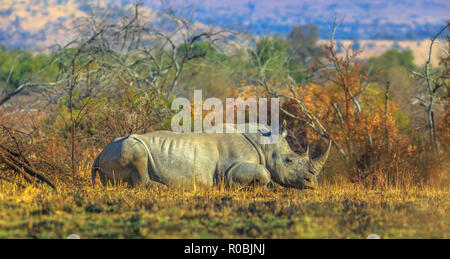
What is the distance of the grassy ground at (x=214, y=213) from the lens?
6590 millimetres

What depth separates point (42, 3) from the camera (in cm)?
17550

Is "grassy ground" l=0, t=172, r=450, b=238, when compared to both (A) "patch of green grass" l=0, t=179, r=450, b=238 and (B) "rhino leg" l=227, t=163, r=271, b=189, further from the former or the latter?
(B) "rhino leg" l=227, t=163, r=271, b=189

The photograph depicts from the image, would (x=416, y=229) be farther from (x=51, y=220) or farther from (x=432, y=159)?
(x=432, y=159)

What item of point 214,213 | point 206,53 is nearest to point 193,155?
point 214,213

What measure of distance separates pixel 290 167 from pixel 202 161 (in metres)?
1.47

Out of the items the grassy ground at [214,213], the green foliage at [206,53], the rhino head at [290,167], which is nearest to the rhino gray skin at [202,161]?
the rhino head at [290,167]

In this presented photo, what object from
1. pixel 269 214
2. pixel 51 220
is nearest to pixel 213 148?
pixel 269 214

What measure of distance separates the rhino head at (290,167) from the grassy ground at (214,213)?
19.1 inches

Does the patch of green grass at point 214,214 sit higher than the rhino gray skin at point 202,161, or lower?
lower

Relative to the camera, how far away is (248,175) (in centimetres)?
961

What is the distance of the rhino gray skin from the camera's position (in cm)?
961

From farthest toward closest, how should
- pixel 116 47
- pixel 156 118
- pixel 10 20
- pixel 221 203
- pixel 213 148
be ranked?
pixel 10 20, pixel 116 47, pixel 156 118, pixel 213 148, pixel 221 203

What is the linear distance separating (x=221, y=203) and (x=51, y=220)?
2306 mm

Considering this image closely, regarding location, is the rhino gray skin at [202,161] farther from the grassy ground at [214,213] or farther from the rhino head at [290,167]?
the grassy ground at [214,213]
